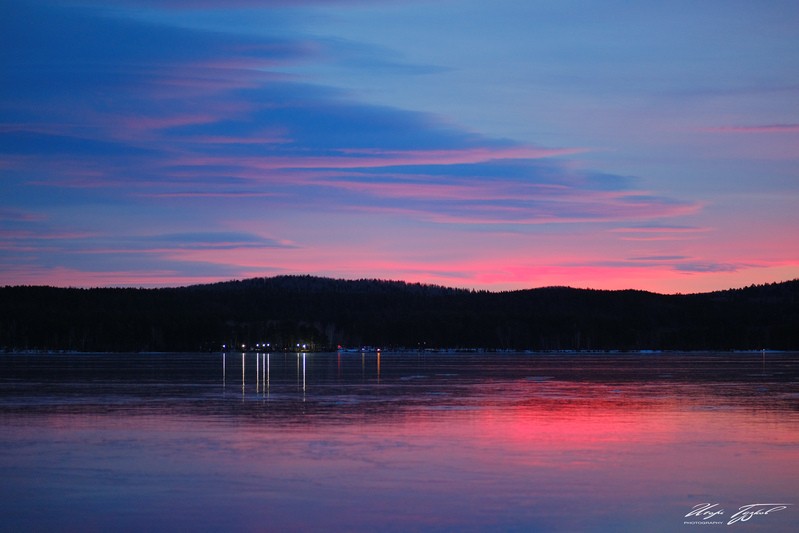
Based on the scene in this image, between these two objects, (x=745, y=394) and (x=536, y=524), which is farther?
(x=745, y=394)

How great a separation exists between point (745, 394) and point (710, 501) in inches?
951

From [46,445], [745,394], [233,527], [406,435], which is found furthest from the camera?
[745,394]

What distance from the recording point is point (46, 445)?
784 inches

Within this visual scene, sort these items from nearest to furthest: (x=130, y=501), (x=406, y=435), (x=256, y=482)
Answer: (x=130, y=501), (x=256, y=482), (x=406, y=435)

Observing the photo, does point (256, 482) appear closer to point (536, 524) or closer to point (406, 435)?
point (536, 524)

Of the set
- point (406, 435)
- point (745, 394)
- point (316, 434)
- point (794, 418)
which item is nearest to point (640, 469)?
point (406, 435)

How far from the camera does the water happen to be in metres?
13.2

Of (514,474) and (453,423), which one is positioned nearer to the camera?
(514,474)

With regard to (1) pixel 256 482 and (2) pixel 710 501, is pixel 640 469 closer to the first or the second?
(2) pixel 710 501

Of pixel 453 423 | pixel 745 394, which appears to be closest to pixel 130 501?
pixel 453 423

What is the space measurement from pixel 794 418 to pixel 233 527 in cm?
1822

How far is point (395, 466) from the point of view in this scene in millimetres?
17469

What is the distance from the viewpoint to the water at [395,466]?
520 inches

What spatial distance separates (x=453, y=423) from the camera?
24625 millimetres
